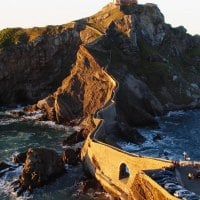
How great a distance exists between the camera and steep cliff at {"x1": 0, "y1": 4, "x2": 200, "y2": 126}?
336ft

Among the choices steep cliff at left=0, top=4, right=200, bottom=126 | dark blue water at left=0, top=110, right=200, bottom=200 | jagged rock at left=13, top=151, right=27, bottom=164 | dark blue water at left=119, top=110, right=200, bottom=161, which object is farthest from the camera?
steep cliff at left=0, top=4, right=200, bottom=126

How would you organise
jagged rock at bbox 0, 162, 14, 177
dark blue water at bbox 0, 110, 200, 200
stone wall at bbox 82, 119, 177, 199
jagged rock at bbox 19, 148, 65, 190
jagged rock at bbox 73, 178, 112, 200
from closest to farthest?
stone wall at bbox 82, 119, 177, 199 < jagged rock at bbox 73, 178, 112, 200 < dark blue water at bbox 0, 110, 200, 200 < jagged rock at bbox 19, 148, 65, 190 < jagged rock at bbox 0, 162, 14, 177

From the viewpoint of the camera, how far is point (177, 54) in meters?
131

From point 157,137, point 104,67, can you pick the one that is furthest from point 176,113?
point 157,137

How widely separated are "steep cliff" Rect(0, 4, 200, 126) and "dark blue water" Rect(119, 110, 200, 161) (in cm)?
465

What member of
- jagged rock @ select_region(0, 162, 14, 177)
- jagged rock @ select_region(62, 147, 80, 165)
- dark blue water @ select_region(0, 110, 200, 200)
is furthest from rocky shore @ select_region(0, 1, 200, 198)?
jagged rock @ select_region(0, 162, 14, 177)

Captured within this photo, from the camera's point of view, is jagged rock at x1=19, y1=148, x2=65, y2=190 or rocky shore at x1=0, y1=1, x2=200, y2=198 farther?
rocky shore at x1=0, y1=1, x2=200, y2=198

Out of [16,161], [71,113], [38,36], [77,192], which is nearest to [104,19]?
[38,36]

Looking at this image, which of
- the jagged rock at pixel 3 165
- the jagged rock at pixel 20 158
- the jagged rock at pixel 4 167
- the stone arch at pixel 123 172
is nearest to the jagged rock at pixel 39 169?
the jagged rock at pixel 4 167

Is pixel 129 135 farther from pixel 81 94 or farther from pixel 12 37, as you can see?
pixel 12 37

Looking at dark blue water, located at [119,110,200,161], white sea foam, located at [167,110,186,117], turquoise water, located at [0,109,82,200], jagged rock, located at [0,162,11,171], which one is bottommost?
turquoise water, located at [0,109,82,200]

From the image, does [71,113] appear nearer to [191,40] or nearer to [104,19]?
[104,19]

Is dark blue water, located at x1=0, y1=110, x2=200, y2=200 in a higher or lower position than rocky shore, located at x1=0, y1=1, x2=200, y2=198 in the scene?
lower

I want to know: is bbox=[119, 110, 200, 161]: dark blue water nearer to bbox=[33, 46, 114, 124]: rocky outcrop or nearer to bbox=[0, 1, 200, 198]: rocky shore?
bbox=[0, 1, 200, 198]: rocky shore
